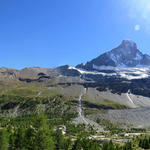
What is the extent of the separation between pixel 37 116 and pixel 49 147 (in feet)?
20.5

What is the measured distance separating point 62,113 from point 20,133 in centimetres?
14400

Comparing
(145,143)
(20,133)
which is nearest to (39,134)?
(20,133)

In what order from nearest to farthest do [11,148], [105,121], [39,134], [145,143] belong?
[39,134] → [11,148] → [145,143] → [105,121]

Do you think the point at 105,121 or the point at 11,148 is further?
the point at 105,121

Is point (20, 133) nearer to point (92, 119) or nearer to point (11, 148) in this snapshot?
point (11, 148)

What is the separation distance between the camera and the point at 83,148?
58531 mm

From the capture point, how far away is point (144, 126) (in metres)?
171

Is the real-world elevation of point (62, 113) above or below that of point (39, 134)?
below

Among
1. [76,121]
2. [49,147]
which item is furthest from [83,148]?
[76,121]

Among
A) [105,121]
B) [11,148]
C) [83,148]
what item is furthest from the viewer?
[105,121]

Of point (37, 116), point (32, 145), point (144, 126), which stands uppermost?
point (37, 116)

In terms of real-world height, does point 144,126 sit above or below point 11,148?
below

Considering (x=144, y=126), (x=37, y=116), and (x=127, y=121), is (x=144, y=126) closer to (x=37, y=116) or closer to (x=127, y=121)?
(x=127, y=121)

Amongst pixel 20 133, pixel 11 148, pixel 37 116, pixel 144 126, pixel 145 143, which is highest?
pixel 37 116
